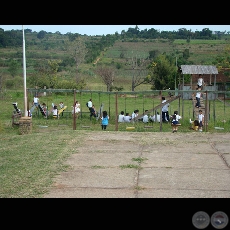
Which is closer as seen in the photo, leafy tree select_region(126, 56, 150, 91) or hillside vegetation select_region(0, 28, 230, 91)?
leafy tree select_region(126, 56, 150, 91)

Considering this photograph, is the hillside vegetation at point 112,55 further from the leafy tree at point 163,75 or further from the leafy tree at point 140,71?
the leafy tree at point 163,75

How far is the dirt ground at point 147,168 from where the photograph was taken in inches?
212

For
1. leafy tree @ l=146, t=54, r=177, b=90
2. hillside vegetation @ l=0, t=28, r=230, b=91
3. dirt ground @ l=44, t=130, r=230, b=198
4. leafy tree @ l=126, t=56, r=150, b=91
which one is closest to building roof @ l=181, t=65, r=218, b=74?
dirt ground @ l=44, t=130, r=230, b=198

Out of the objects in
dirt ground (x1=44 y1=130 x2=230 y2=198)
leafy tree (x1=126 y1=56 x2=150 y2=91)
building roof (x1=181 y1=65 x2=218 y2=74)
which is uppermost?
leafy tree (x1=126 y1=56 x2=150 y2=91)

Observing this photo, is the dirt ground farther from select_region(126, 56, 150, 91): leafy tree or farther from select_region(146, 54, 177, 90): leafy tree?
select_region(126, 56, 150, 91): leafy tree

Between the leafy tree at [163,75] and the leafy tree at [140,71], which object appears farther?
the leafy tree at [140,71]

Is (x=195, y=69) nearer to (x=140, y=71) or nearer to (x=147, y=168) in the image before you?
(x=147, y=168)

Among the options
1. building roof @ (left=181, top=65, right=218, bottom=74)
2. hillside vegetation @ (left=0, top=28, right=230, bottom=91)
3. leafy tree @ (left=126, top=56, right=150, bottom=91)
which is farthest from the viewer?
hillside vegetation @ (left=0, top=28, right=230, bottom=91)

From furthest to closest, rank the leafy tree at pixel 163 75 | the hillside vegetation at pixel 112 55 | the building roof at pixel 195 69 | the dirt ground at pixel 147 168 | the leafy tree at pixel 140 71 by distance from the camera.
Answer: the hillside vegetation at pixel 112 55, the leafy tree at pixel 140 71, the leafy tree at pixel 163 75, the building roof at pixel 195 69, the dirt ground at pixel 147 168

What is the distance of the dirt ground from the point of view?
5391 mm

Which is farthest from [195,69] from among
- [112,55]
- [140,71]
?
[112,55]

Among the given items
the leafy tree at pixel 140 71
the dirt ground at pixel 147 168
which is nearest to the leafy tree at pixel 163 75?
the leafy tree at pixel 140 71
